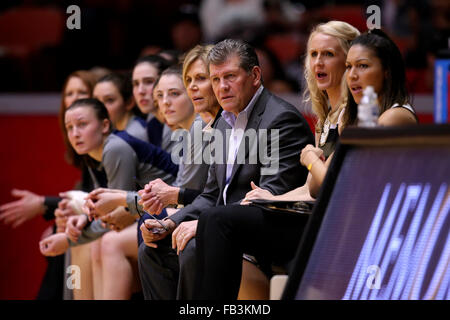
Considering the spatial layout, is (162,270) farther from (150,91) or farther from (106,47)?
(106,47)

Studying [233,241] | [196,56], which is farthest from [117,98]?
[233,241]

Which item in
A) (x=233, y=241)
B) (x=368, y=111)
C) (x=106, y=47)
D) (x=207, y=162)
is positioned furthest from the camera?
(x=106, y=47)

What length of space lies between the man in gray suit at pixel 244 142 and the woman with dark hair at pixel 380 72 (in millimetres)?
357

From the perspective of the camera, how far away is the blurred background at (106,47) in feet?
18.7

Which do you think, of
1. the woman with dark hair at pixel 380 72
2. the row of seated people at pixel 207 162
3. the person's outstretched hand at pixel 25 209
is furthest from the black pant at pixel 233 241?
the person's outstretched hand at pixel 25 209

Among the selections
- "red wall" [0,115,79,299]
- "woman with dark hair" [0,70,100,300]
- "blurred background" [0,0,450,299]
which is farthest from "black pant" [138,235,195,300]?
"red wall" [0,115,79,299]

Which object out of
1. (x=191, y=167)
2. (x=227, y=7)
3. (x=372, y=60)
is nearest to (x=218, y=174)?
(x=191, y=167)

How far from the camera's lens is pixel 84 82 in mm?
4980

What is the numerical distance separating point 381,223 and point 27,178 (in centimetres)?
404

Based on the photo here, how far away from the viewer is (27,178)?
585 cm

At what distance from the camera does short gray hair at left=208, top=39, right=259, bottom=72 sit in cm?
325

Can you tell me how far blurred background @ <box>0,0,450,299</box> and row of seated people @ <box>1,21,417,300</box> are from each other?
1.18 m
